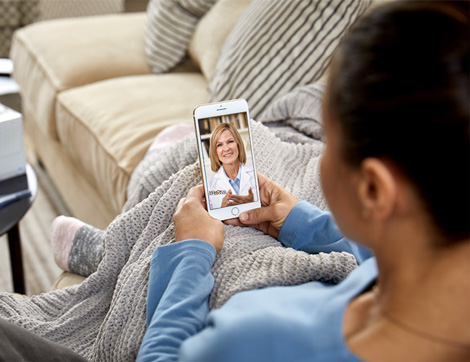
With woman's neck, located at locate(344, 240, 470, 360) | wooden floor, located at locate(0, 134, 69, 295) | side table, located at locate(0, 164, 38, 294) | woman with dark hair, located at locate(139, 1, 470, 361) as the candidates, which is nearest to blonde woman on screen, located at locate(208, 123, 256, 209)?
woman with dark hair, located at locate(139, 1, 470, 361)

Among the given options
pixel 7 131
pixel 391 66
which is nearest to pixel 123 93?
pixel 7 131

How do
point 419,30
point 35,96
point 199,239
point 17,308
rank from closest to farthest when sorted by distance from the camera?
point 419,30
point 199,239
point 17,308
point 35,96

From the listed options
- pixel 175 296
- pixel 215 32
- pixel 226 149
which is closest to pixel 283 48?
pixel 215 32

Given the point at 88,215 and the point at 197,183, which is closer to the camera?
the point at 197,183

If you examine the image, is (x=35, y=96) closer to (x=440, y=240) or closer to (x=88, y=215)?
(x=88, y=215)

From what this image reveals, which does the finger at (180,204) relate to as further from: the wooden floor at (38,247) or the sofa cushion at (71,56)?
the sofa cushion at (71,56)

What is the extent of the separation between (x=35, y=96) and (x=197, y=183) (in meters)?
1.43

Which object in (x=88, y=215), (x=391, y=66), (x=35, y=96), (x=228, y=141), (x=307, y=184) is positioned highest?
(x=391, y=66)

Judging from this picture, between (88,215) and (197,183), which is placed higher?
(197,183)

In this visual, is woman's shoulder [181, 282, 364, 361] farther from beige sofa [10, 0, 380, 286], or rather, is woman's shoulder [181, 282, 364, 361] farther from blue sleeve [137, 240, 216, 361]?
beige sofa [10, 0, 380, 286]

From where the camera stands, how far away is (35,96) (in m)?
2.15

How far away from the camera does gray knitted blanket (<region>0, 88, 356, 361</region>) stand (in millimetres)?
791

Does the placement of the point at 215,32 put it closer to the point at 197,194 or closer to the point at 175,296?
the point at 197,194

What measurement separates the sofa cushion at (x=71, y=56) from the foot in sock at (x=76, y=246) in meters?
0.97
